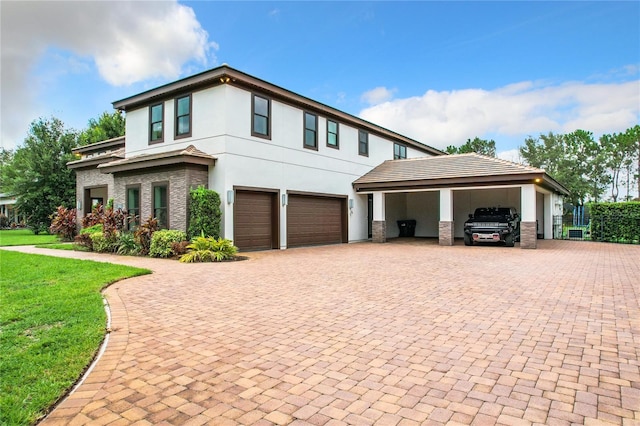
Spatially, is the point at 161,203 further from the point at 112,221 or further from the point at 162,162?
the point at 112,221

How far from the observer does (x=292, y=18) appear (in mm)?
18594

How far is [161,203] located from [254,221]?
3549 mm

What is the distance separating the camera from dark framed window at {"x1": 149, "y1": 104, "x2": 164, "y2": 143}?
15977 millimetres

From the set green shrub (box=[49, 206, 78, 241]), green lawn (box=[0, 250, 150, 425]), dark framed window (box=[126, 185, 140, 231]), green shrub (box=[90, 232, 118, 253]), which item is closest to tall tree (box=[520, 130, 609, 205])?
dark framed window (box=[126, 185, 140, 231])

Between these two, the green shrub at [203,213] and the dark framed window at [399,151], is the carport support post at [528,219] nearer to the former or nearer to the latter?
the dark framed window at [399,151]

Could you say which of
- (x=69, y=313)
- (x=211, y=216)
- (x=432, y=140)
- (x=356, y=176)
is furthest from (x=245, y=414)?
(x=432, y=140)

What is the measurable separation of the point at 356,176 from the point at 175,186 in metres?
10.2

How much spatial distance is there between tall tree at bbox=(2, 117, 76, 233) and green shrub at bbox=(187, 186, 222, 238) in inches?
753

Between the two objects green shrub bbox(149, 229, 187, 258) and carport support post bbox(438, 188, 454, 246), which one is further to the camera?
carport support post bbox(438, 188, 454, 246)

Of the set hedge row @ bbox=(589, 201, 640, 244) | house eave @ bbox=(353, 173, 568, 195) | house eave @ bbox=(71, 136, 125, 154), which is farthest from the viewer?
house eave @ bbox=(71, 136, 125, 154)

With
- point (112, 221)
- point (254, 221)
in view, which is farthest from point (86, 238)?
point (254, 221)

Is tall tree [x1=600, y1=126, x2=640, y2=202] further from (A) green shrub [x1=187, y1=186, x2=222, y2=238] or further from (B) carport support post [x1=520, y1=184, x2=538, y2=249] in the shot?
(A) green shrub [x1=187, y1=186, x2=222, y2=238]

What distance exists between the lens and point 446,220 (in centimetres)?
1820

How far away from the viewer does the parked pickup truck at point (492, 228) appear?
17125 millimetres
